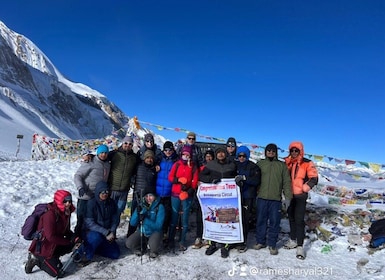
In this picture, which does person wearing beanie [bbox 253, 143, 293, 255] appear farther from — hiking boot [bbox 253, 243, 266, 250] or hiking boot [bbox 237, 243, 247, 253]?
hiking boot [bbox 237, 243, 247, 253]

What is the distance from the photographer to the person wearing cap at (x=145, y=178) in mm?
5688

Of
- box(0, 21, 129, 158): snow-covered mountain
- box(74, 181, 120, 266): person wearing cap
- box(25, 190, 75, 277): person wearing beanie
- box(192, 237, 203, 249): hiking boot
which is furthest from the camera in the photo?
box(0, 21, 129, 158): snow-covered mountain

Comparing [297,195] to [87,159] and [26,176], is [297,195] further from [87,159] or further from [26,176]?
[26,176]

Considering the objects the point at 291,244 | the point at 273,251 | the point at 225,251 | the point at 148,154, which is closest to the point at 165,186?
the point at 148,154

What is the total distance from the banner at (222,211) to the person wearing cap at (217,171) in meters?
0.11

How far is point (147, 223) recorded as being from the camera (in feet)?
18.0

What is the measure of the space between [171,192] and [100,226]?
1378mm

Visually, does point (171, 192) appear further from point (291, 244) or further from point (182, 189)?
point (291, 244)

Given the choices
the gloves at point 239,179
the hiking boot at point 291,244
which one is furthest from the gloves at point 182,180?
the hiking boot at point 291,244

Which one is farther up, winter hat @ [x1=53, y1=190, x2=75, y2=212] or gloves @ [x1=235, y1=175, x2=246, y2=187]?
gloves @ [x1=235, y1=175, x2=246, y2=187]

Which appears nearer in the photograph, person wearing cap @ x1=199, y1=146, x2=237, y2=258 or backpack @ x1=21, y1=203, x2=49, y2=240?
backpack @ x1=21, y1=203, x2=49, y2=240

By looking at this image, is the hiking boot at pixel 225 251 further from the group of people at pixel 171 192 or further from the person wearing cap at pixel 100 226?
the person wearing cap at pixel 100 226

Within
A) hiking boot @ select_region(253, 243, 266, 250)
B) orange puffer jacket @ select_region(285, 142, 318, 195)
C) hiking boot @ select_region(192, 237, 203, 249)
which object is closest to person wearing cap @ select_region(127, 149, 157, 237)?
hiking boot @ select_region(192, 237, 203, 249)

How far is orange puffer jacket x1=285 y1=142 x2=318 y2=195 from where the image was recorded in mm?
5539
